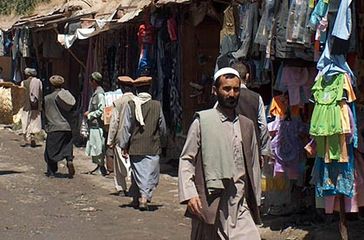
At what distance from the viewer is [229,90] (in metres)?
5.29

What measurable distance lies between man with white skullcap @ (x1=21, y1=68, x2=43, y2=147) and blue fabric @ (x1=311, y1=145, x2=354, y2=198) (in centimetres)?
1039

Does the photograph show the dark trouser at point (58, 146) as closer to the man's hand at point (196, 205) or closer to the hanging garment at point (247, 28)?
the hanging garment at point (247, 28)

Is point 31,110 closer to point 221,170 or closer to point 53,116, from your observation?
point 53,116

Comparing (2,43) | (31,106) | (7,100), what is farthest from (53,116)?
(2,43)

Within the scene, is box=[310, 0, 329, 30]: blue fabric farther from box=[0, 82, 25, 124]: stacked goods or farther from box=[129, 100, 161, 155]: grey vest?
box=[0, 82, 25, 124]: stacked goods

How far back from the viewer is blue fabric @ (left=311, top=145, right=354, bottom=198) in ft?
23.4

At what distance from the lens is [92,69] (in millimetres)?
18406

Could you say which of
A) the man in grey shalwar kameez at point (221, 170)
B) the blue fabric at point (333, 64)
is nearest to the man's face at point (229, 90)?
the man in grey shalwar kameez at point (221, 170)

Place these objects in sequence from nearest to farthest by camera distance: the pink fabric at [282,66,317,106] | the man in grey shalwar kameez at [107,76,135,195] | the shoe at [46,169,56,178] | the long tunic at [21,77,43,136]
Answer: the pink fabric at [282,66,317,106] < the man in grey shalwar kameez at [107,76,135,195] < the shoe at [46,169,56,178] < the long tunic at [21,77,43,136]

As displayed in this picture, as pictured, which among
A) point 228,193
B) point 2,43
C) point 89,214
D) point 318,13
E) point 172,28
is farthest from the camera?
point 2,43

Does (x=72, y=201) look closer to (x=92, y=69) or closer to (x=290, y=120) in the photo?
(x=290, y=120)

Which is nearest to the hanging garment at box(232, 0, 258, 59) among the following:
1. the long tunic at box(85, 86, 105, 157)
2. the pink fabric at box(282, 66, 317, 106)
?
the pink fabric at box(282, 66, 317, 106)

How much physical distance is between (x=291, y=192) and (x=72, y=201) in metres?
3.47

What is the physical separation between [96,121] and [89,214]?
3.35 meters
